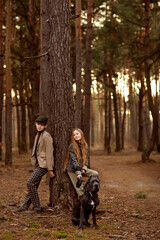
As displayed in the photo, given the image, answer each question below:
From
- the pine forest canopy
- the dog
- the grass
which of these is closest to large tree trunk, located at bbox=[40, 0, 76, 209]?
the pine forest canopy

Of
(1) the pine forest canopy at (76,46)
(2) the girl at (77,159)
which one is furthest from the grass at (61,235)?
(1) the pine forest canopy at (76,46)

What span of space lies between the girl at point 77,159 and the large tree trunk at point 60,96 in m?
0.19

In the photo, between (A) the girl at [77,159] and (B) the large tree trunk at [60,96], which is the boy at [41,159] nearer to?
(B) the large tree trunk at [60,96]

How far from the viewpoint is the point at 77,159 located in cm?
674

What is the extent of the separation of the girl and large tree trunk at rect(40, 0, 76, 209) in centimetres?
19

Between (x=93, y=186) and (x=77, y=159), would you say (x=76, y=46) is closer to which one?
(x=77, y=159)

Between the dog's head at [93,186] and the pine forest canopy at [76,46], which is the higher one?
the pine forest canopy at [76,46]

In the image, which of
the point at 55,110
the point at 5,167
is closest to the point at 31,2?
the point at 5,167

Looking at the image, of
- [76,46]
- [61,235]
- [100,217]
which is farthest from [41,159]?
[76,46]

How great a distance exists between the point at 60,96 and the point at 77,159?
55.0 inches

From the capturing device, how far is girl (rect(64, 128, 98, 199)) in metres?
6.71

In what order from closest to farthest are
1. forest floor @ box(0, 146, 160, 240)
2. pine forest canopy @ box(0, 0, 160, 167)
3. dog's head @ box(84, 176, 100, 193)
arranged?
forest floor @ box(0, 146, 160, 240) → dog's head @ box(84, 176, 100, 193) → pine forest canopy @ box(0, 0, 160, 167)

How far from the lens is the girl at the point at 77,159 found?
6712mm

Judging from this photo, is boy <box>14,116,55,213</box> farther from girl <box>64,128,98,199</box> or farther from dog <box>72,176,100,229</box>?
dog <box>72,176,100,229</box>
